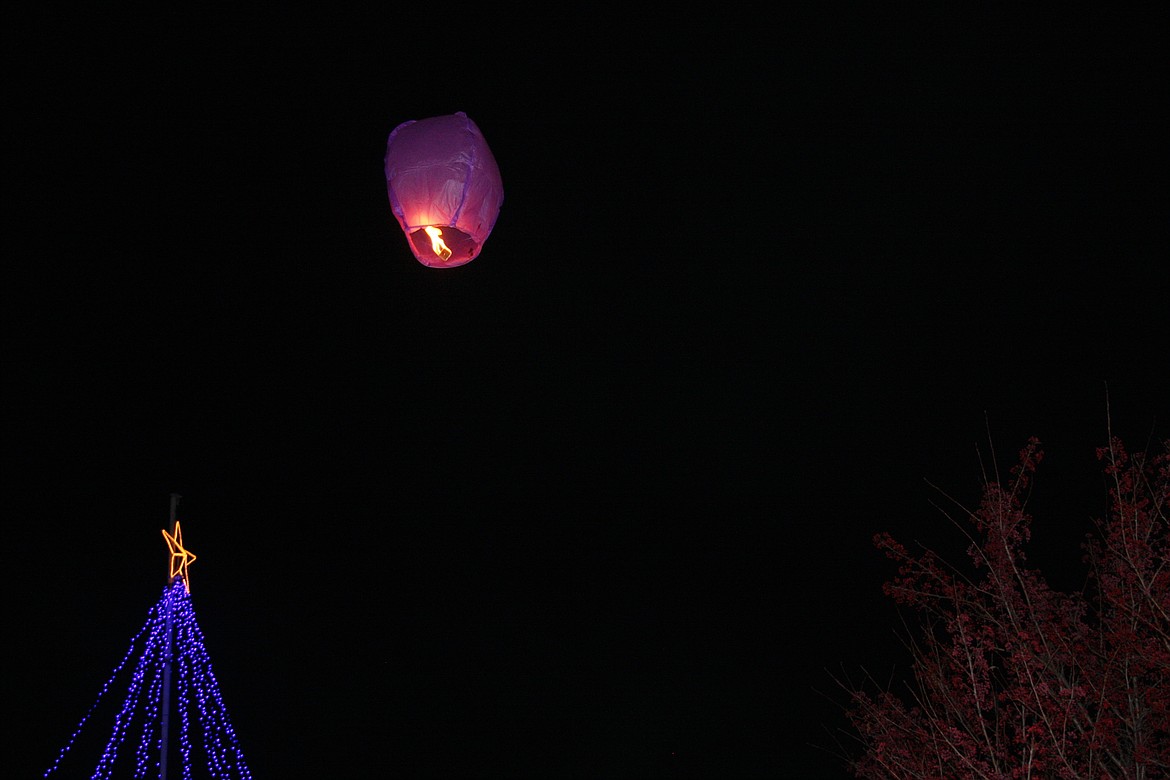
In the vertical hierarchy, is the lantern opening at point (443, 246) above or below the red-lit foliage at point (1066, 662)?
above

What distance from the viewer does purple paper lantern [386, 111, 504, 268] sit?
2.46 metres

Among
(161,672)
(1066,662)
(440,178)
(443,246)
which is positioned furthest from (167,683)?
(1066,662)

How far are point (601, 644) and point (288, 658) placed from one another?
342 cm

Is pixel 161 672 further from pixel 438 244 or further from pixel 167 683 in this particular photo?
pixel 438 244

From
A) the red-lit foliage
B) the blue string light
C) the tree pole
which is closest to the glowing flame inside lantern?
the red-lit foliage

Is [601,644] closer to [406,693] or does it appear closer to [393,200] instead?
[406,693]

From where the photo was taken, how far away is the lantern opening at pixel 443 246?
2.63 m

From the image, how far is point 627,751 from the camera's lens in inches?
351

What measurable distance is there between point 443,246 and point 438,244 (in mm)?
44

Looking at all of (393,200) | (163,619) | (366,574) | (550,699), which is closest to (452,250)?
(393,200)

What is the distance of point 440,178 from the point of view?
2.45 metres

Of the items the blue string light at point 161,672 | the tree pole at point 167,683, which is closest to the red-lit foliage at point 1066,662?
the tree pole at point 167,683

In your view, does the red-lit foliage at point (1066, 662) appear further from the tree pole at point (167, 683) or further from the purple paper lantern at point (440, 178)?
the tree pole at point (167, 683)

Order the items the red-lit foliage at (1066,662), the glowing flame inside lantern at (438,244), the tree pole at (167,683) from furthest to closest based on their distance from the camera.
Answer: the tree pole at (167,683)
the red-lit foliage at (1066,662)
the glowing flame inside lantern at (438,244)
